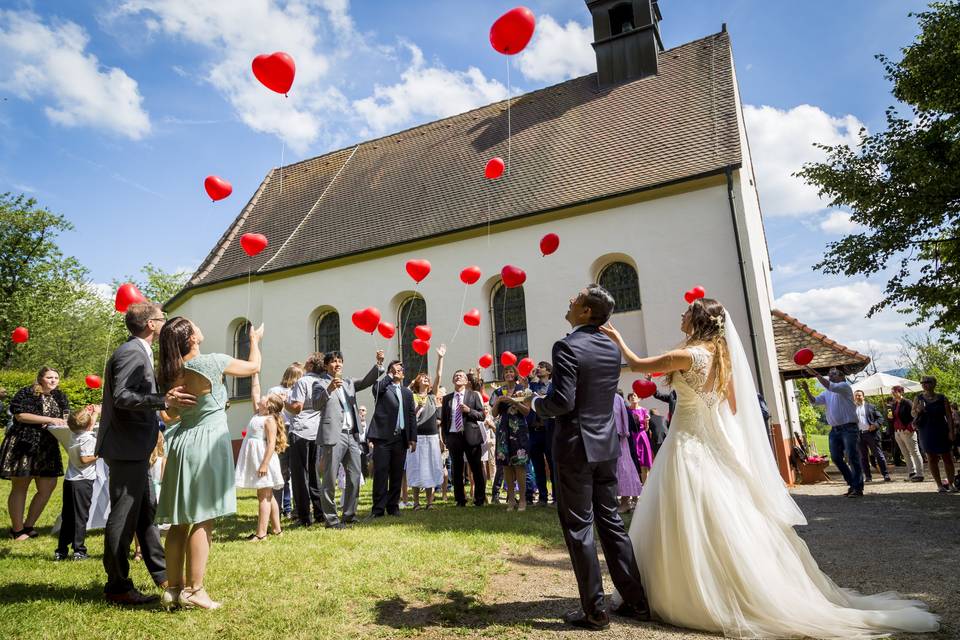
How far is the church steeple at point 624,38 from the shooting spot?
18.2 m

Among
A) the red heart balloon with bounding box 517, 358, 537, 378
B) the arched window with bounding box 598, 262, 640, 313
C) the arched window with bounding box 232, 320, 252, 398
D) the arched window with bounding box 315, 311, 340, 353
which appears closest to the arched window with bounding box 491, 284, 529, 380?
the arched window with bounding box 598, 262, 640, 313

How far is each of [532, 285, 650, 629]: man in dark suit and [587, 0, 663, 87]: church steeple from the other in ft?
57.5

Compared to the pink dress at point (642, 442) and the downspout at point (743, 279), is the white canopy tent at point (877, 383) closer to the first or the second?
the downspout at point (743, 279)

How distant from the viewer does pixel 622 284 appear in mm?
14305

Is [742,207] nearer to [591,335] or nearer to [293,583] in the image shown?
[591,335]

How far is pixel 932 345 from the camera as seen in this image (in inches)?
1351

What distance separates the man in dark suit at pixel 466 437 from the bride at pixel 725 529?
16.4 ft

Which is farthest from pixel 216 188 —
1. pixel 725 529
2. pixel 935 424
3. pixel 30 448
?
pixel 935 424

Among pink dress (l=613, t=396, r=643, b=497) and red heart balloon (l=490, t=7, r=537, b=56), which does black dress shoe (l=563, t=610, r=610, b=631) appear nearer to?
pink dress (l=613, t=396, r=643, b=497)

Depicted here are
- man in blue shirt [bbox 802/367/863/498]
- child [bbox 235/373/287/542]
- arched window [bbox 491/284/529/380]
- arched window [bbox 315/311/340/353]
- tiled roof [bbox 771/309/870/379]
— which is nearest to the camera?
child [bbox 235/373/287/542]

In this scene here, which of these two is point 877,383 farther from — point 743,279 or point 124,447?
point 124,447

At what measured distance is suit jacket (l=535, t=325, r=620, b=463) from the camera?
11.4ft

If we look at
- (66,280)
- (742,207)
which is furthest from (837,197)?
(66,280)

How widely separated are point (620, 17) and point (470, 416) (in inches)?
637
